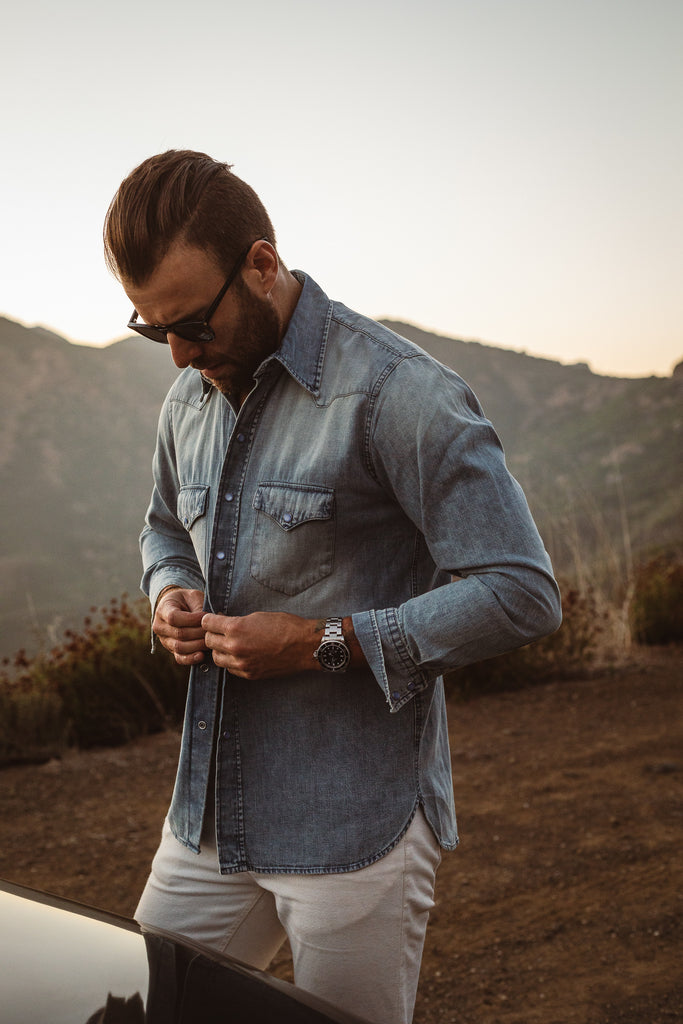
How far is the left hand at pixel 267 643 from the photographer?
4.55ft

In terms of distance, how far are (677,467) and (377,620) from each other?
121ft

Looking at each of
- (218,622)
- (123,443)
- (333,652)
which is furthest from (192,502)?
(123,443)

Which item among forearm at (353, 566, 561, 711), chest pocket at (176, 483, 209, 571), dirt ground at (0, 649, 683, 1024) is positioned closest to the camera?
forearm at (353, 566, 561, 711)

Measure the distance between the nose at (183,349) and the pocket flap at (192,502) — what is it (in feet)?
0.78

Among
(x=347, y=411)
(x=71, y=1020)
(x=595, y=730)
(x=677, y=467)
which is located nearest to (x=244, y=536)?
(x=347, y=411)

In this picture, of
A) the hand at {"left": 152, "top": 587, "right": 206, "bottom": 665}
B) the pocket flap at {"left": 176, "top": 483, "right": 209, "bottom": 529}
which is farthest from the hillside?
the hand at {"left": 152, "top": 587, "right": 206, "bottom": 665}

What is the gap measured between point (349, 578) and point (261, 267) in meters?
0.53

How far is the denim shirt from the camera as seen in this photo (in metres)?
1.36

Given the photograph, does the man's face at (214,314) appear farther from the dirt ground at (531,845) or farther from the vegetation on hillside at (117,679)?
the vegetation on hillside at (117,679)

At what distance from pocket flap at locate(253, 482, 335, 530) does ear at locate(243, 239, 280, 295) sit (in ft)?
1.07

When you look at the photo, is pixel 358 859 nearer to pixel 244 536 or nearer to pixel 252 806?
pixel 252 806

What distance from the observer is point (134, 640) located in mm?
6242

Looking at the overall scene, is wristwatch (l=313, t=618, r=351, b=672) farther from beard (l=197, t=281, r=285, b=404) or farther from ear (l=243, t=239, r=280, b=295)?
ear (l=243, t=239, r=280, b=295)

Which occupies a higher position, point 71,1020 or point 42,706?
point 71,1020
